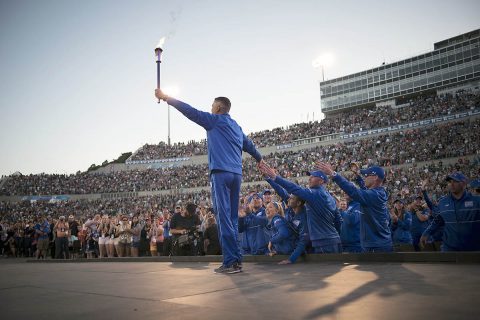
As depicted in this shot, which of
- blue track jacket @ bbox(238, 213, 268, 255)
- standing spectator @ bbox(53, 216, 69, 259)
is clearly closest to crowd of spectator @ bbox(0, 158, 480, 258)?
standing spectator @ bbox(53, 216, 69, 259)

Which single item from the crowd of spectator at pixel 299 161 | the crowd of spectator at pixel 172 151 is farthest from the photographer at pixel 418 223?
the crowd of spectator at pixel 172 151

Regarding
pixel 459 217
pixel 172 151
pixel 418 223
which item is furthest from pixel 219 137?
pixel 172 151

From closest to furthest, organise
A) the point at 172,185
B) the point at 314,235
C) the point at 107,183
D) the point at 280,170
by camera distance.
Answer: the point at 314,235, the point at 280,170, the point at 172,185, the point at 107,183

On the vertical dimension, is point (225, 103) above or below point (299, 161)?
below

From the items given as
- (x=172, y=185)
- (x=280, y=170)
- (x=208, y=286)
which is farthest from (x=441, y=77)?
(x=208, y=286)

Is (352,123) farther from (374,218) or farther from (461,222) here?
(374,218)

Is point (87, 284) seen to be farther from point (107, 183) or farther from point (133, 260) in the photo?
point (107, 183)

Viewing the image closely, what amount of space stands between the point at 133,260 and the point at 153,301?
17.8 feet

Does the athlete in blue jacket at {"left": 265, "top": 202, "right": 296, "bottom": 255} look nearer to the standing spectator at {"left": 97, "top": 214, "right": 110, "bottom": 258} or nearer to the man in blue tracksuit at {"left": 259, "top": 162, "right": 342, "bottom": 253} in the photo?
the man in blue tracksuit at {"left": 259, "top": 162, "right": 342, "bottom": 253}

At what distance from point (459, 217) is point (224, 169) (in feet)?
11.7

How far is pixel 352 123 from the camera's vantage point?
1886 inches

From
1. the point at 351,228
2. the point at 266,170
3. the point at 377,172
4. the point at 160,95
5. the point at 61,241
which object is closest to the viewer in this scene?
the point at 160,95

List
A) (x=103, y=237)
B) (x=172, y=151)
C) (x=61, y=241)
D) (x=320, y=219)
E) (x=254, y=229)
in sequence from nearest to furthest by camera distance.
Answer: (x=320, y=219)
(x=254, y=229)
(x=103, y=237)
(x=61, y=241)
(x=172, y=151)

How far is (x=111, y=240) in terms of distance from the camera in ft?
44.4
